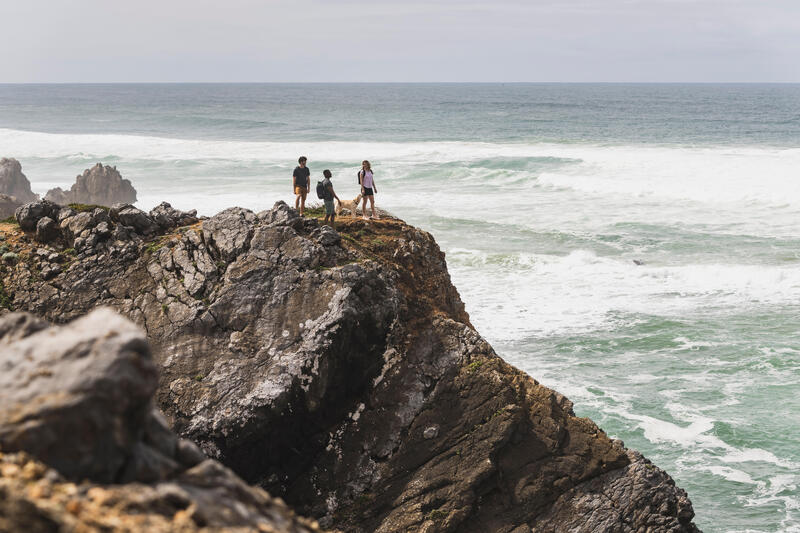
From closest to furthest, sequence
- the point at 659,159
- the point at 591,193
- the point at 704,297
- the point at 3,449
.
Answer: the point at 3,449 → the point at 704,297 → the point at 591,193 → the point at 659,159

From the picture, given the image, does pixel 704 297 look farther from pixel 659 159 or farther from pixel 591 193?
pixel 659 159

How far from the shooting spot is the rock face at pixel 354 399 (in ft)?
40.4

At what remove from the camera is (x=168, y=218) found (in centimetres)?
1587

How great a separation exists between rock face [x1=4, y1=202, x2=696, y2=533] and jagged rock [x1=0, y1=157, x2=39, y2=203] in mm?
37068

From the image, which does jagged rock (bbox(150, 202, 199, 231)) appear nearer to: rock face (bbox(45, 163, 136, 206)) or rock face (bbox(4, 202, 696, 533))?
rock face (bbox(4, 202, 696, 533))

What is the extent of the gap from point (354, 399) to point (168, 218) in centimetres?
573

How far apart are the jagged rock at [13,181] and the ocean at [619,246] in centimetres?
723

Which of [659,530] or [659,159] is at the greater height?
[659,159]

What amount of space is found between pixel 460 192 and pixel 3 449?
47.0 m

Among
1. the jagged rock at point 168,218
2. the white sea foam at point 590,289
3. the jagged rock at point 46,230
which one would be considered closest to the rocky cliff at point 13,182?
the white sea foam at point 590,289

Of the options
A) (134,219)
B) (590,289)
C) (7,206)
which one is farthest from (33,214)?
(7,206)

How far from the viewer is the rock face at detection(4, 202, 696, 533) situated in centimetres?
1230

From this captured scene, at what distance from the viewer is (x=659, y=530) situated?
39.8ft

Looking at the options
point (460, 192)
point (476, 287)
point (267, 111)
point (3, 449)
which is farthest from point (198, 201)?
point (267, 111)
